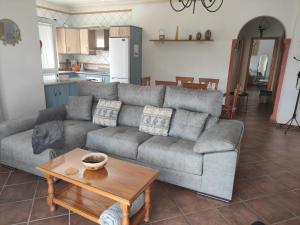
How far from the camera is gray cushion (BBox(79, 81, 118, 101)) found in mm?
3309

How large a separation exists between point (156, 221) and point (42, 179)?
145cm

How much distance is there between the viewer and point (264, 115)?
571 centimetres

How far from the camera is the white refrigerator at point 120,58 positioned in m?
5.56

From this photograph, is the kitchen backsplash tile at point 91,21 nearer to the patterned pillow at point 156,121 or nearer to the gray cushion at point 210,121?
the patterned pillow at point 156,121

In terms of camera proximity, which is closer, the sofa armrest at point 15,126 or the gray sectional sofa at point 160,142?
the gray sectional sofa at point 160,142

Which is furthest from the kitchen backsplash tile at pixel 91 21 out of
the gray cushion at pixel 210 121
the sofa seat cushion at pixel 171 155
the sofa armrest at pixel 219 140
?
the sofa armrest at pixel 219 140

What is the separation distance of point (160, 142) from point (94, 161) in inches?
33.1

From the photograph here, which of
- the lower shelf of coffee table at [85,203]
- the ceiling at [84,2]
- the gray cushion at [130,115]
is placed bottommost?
the lower shelf of coffee table at [85,203]

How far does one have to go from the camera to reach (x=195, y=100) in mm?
2771

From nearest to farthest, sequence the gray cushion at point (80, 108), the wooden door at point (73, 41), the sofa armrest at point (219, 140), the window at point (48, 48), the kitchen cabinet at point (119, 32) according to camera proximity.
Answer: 1. the sofa armrest at point (219, 140)
2. the gray cushion at point (80, 108)
3. the window at point (48, 48)
4. the kitchen cabinet at point (119, 32)
5. the wooden door at point (73, 41)

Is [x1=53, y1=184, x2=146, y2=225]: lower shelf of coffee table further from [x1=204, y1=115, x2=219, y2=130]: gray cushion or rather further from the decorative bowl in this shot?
[x1=204, y1=115, x2=219, y2=130]: gray cushion

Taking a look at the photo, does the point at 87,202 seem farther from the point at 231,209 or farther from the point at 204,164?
the point at 231,209

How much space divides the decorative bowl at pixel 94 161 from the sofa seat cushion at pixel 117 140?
605mm

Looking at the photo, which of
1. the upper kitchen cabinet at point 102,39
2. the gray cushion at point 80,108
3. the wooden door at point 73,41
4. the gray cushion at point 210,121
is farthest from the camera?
the wooden door at point 73,41
